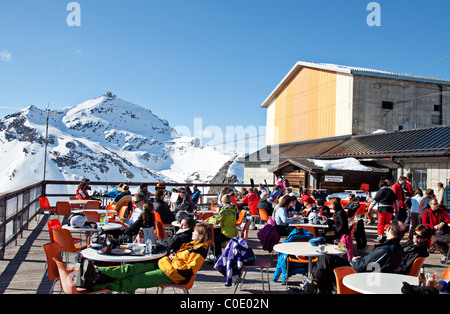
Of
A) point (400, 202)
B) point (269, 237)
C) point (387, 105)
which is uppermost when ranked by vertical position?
point (387, 105)

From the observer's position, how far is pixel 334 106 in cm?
2441

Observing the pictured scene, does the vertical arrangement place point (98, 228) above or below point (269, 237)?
above

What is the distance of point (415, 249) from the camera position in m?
4.60

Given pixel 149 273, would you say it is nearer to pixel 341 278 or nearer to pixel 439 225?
pixel 341 278

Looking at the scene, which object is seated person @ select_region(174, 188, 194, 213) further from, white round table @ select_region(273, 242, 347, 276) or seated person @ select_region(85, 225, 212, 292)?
seated person @ select_region(85, 225, 212, 292)

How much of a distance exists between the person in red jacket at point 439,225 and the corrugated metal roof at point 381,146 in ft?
19.7

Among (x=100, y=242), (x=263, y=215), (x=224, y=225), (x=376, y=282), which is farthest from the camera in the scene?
(x=263, y=215)

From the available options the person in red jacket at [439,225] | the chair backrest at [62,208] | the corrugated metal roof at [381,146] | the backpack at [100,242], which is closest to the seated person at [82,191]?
the chair backrest at [62,208]

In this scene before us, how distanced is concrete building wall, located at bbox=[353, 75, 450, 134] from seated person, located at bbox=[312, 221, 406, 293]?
19494mm

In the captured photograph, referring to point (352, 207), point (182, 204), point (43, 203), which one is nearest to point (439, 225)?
point (352, 207)

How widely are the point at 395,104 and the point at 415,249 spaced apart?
21254 millimetres

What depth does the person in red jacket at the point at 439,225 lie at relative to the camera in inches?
304
